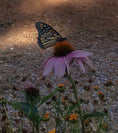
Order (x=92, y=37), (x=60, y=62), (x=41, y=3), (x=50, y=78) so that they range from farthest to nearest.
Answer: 1. (x=41, y=3)
2. (x=92, y=37)
3. (x=50, y=78)
4. (x=60, y=62)

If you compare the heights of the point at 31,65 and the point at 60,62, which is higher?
the point at 60,62

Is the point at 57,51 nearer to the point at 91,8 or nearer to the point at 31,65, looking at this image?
the point at 31,65

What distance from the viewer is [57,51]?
42.6 inches

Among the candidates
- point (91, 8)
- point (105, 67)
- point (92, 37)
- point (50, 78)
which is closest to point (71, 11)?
point (91, 8)

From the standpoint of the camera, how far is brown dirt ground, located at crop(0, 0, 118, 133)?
3.16 meters

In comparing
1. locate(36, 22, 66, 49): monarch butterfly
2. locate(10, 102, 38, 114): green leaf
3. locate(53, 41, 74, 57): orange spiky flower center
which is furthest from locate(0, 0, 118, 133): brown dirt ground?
locate(10, 102, 38, 114): green leaf

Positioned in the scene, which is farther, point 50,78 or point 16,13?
point 16,13

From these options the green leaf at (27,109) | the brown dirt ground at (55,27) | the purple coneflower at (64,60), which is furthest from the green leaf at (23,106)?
the brown dirt ground at (55,27)

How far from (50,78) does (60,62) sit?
1996 mm

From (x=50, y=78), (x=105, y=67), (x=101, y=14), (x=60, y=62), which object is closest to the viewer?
(x=60, y=62)

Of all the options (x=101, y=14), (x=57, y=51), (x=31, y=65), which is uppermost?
(x=57, y=51)

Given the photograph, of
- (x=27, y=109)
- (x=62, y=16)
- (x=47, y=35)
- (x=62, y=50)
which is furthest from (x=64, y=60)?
(x=62, y=16)

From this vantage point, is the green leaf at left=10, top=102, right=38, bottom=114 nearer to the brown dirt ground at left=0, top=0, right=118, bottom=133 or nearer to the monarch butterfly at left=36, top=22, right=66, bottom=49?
the monarch butterfly at left=36, top=22, right=66, bottom=49

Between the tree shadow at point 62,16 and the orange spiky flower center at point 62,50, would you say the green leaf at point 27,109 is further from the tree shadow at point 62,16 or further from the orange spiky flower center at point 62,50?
the tree shadow at point 62,16
